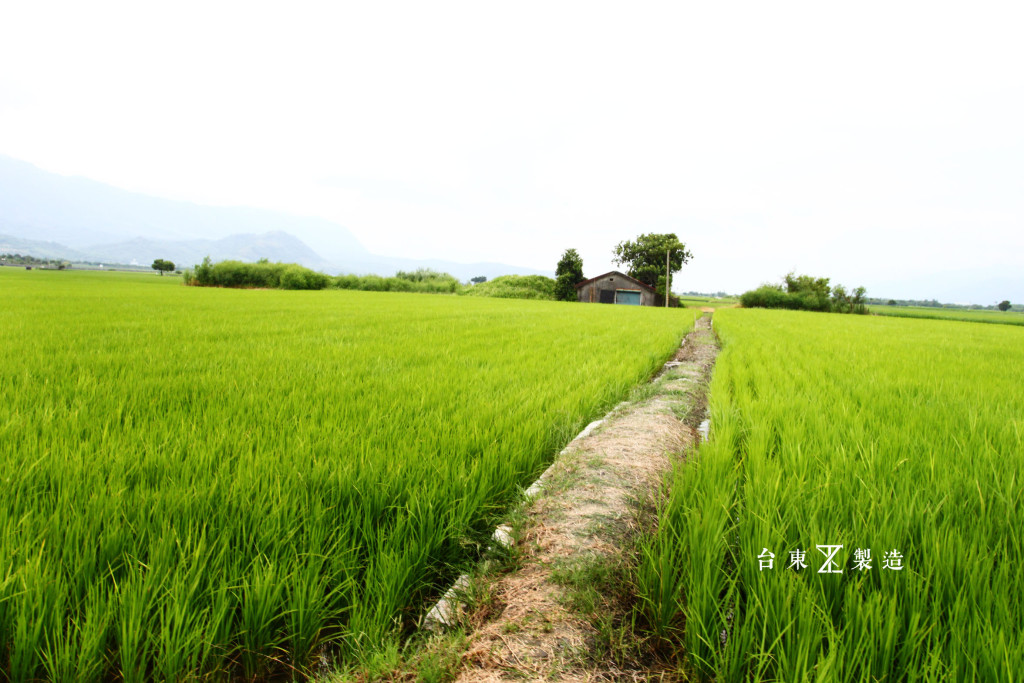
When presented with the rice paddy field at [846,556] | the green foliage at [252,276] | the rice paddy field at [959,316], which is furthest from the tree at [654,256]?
the rice paddy field at [846,556]

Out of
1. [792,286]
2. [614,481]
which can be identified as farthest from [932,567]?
[792,286]

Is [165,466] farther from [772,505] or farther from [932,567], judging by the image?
[932,567]

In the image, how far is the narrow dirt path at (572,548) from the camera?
91 centimetres

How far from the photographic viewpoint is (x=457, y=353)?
467 centimetres

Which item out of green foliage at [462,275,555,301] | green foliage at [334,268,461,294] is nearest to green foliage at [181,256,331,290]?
green foliage at [334,268,461,294]

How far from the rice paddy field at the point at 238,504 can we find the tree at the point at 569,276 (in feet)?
113

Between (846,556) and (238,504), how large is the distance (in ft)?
5.59

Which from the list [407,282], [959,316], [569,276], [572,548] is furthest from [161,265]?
[959,316]

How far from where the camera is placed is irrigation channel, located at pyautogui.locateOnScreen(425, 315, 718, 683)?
0.92 m

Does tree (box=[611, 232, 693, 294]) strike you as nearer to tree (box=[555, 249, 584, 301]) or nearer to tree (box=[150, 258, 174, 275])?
tree (box=[555, 249, 584, 301])

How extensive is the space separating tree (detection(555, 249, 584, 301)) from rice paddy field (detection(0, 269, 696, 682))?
113 feet

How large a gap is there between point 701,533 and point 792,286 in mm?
49906

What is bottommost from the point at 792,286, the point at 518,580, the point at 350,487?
the point at 518,580

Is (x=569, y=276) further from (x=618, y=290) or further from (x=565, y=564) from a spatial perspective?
(x=565, y=564)
